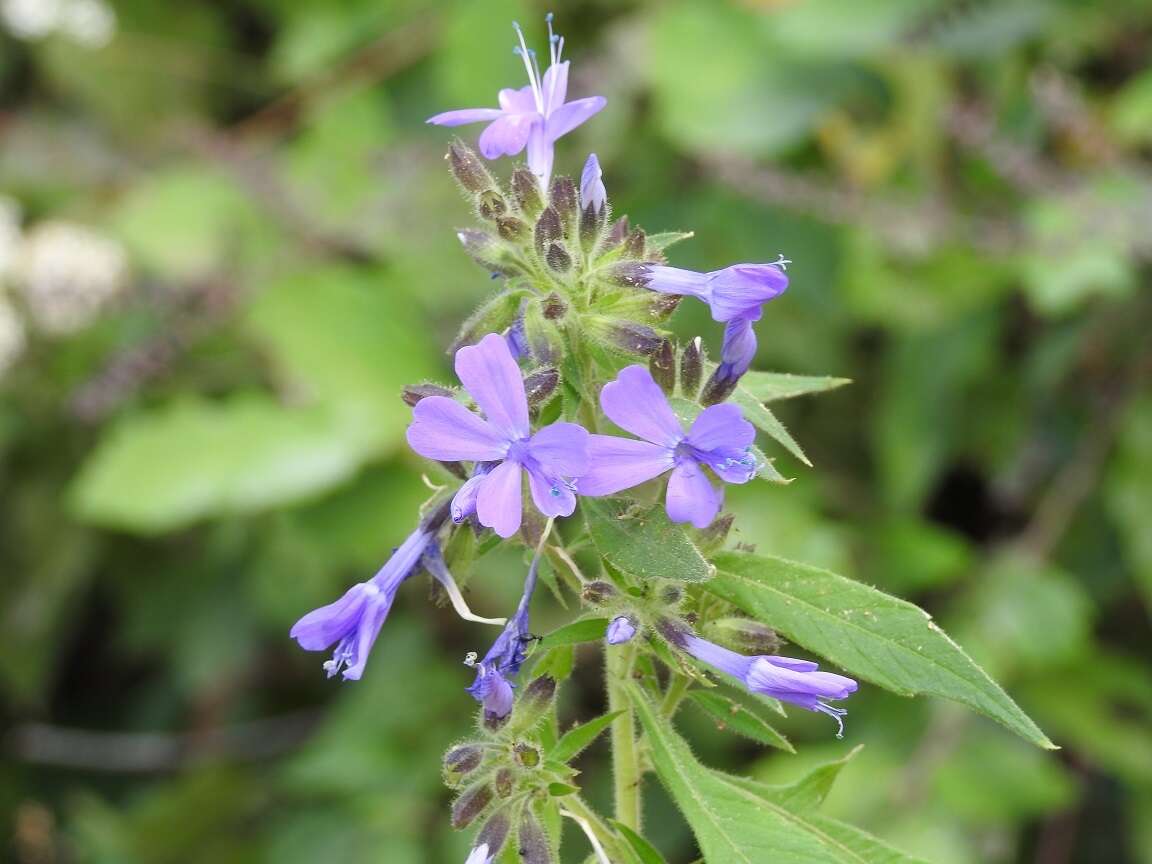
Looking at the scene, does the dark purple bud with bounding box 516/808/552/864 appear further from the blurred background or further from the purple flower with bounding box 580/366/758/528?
the blurred background

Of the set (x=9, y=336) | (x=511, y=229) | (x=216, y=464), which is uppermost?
(x=511, y=229)

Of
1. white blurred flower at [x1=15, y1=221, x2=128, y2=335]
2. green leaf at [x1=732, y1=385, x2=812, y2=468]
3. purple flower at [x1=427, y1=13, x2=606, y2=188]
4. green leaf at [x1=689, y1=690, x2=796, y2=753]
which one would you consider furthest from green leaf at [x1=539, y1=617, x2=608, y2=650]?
white blurred flower at [x1=15, y1=221, x2=128, y2=335]

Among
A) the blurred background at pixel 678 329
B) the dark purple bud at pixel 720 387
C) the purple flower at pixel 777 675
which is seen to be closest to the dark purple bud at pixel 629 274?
the dark purple bud at pixel 720 387

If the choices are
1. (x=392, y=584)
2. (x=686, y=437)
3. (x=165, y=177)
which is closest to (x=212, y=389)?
(x=165, y=177)

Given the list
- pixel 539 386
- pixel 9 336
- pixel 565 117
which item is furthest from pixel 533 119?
pixel 9 336

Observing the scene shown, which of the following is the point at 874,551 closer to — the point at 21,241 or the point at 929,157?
the point at 929,157

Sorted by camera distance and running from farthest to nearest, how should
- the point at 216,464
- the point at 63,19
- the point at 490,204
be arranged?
1. the point at 63,19
2. the point at 216,464
3. the point at 490,204

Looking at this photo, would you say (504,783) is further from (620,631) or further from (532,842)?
(620,631)
